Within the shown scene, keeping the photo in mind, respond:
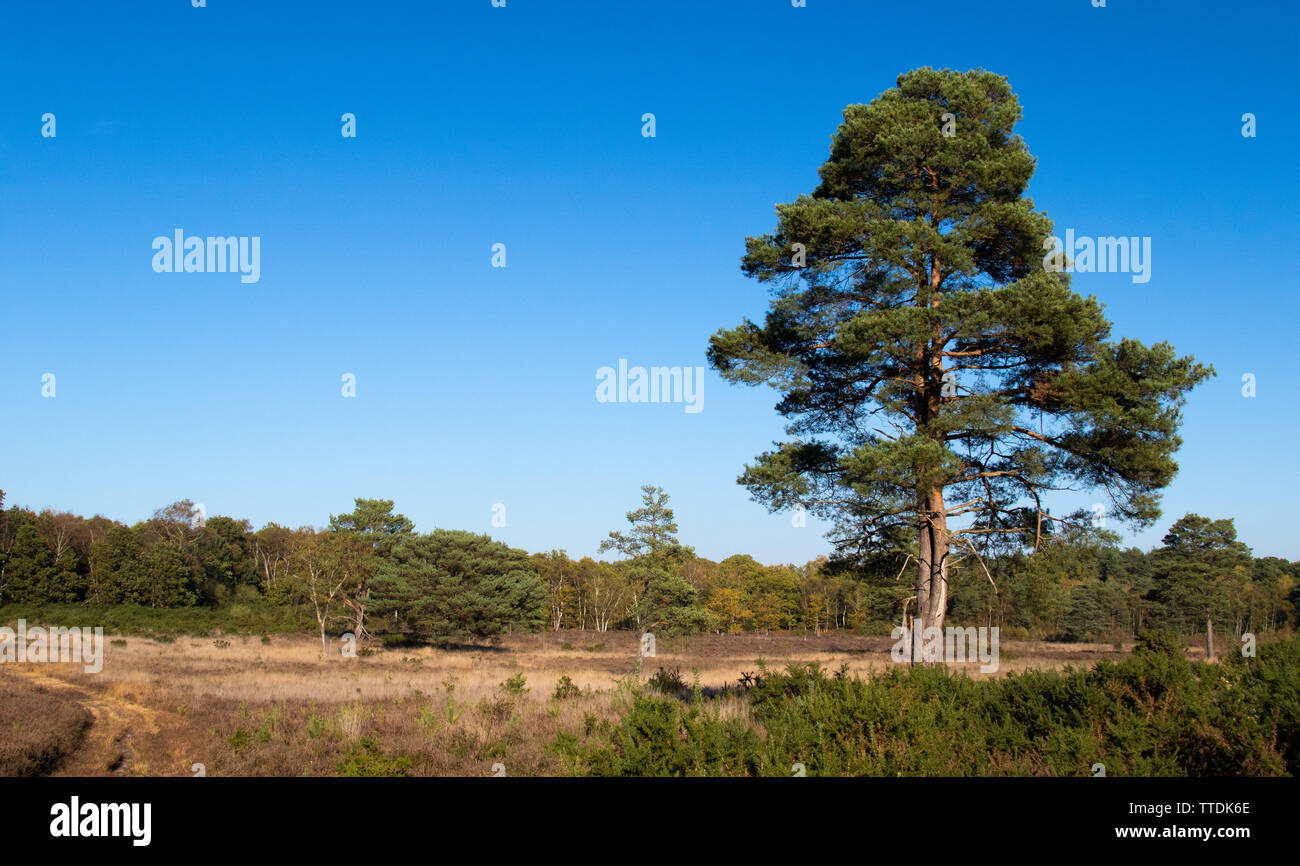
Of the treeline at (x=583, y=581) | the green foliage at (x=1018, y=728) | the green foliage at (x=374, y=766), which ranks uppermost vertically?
the green foliage at (x=1018, y=728)

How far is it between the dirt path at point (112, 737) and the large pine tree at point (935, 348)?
431 inches

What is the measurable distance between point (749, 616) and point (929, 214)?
71.2 metres

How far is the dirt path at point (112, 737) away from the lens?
9883 millimetres

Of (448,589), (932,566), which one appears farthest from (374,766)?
(448,589)

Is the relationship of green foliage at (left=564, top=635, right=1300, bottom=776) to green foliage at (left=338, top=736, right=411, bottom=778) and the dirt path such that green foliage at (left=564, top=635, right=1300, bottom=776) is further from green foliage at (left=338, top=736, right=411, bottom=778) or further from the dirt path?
the dirt path

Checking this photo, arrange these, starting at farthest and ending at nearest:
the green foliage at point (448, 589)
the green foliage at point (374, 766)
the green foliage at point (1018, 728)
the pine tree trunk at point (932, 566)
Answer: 1. the green foliage at point (448, 589)
2. the pine tree trunk at point (932, 566)
3. the green foliage at point (374, 766)
4. the green foliage at point (1018, 728)

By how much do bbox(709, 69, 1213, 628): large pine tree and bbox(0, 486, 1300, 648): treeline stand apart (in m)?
1.34

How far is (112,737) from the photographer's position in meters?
12.0

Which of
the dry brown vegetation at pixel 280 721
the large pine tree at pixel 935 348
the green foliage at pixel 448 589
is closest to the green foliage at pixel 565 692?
the dry brown vegetation at pixel 280 721

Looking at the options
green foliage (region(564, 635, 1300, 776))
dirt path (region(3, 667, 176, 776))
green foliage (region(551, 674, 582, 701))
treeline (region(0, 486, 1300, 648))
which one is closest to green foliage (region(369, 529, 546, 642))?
treeline (region(0, 486, 1300, 648))

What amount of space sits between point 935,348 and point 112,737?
51.2 ft

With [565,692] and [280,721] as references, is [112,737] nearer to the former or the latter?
[280,721]

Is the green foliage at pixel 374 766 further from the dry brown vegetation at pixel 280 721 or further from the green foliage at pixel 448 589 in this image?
the green foliage at pixel 448 589
